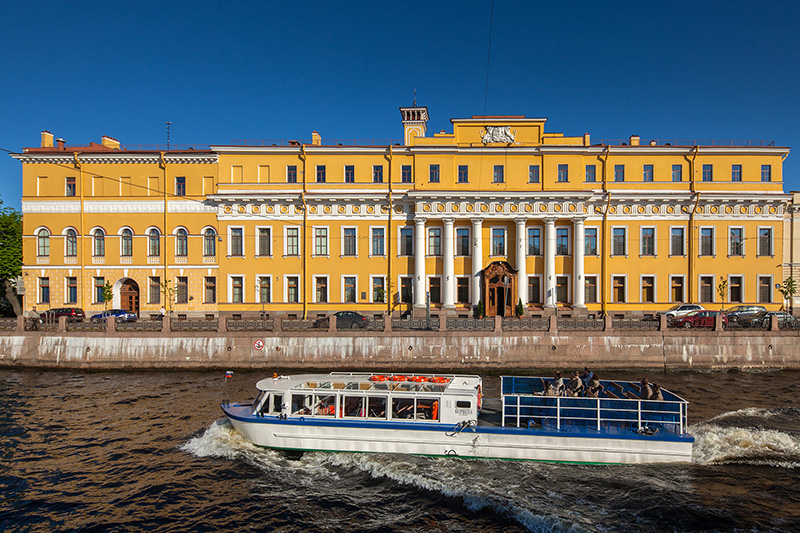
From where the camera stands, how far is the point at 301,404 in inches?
503

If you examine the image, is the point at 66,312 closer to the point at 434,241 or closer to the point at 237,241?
the point at 237,241

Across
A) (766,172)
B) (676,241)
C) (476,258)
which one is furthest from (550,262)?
(766,172)

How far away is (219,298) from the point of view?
32031 millimetres

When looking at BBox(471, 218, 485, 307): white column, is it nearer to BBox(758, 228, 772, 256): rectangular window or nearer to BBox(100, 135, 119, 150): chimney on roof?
BBox(758, 228, 772, 256): rectangular window

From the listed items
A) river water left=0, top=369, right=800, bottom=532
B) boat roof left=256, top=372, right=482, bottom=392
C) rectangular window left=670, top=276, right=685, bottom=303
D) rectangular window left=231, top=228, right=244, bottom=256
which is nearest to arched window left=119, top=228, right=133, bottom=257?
rectangular window left=231, top=228, right=244, bottom=256

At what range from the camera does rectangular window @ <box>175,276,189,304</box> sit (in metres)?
32.5

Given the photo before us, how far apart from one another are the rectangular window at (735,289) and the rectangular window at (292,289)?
1212 inches

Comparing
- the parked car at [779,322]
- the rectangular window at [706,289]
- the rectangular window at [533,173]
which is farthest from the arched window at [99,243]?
the rectangular window at [706,289]

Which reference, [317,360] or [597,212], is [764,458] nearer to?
[317,360]

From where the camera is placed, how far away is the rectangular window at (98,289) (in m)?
32.6

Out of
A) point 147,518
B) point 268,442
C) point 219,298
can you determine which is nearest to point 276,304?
point 219,298

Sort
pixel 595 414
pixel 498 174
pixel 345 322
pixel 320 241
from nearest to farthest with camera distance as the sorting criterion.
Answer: pixel 595 414 → pixel 345 322 → pixel 498 174 → pixel 320 241

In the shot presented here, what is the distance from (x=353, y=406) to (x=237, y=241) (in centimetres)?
2296

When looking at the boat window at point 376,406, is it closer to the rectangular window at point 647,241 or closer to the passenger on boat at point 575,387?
the passenger on boat at point 575,387
